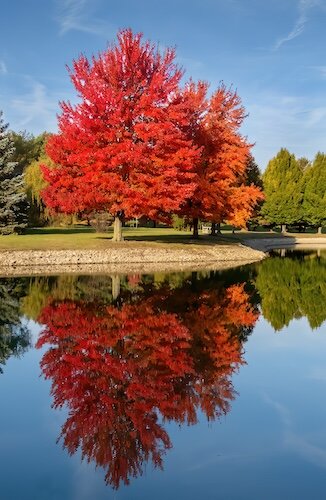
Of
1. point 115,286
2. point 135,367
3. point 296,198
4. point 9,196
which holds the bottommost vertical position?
point 115,286

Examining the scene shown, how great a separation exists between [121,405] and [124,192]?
26646 millimetres

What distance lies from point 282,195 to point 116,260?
161 ft

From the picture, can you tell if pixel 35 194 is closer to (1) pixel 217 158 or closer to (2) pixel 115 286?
(1) pixel 217 158

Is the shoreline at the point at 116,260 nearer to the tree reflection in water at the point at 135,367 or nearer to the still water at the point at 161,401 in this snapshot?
the tree reflection in water at the point at 135,367

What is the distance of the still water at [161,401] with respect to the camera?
24.9 ft

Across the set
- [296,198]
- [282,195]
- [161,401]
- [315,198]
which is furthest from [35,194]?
[161,401]

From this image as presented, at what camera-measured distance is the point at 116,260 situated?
37.4 meters

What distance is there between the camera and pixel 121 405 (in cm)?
1014

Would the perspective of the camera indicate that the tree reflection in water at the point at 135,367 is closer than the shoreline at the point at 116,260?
Yes

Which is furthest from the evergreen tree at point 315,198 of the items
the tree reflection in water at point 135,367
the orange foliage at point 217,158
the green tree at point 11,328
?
the green tree at point 11,328

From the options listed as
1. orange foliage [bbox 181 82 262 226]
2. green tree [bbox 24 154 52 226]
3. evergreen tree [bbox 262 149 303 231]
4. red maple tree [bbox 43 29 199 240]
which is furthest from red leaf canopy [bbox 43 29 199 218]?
evergreen tree [bbox 262 149 303 231]

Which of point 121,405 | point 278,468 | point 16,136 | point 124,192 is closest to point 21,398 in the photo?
point 121,405

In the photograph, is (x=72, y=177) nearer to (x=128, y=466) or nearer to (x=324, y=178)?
(x=128, y=466)

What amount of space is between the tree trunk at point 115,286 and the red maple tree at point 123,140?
297 inches
